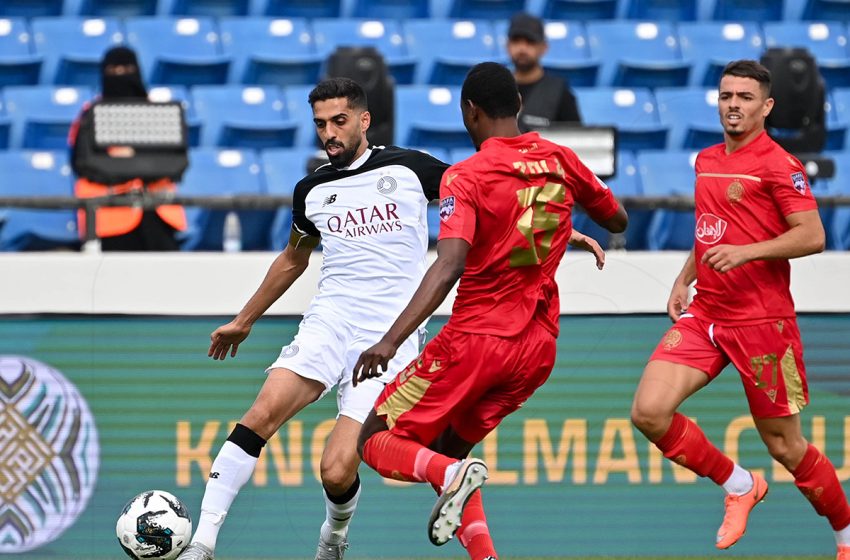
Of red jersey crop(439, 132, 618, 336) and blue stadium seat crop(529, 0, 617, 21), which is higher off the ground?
red jersey crop(439, 132, 618, 336)

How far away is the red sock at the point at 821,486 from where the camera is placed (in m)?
6.38

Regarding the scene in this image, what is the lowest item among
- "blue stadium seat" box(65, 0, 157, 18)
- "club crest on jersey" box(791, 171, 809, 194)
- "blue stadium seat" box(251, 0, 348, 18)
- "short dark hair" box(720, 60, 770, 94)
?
"blue stadium seat" box(65, 0, 157, 18)

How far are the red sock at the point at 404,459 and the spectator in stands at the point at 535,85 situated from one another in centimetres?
383

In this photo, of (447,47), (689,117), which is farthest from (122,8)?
(689,117)

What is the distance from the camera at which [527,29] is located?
953 centimetres

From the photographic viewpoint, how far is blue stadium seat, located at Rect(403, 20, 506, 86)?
1259 cm

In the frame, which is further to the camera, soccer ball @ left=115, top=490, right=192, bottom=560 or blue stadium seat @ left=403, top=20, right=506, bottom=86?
blue stadium seat @ left=403, top=20, right=506, bottom=86

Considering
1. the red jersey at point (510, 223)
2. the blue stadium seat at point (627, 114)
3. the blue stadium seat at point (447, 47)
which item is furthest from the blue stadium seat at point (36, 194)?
the red jersey at point (510, 223)

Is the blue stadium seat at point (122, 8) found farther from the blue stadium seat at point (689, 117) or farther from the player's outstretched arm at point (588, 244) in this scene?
the player's outstretched arm at point (588, 244)

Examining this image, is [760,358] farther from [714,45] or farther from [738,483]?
[714,45]

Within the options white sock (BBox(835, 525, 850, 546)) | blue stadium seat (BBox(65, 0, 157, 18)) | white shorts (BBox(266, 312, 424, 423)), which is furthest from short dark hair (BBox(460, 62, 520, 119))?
blue stadium seat (BBox(65, 0, 157, 18))

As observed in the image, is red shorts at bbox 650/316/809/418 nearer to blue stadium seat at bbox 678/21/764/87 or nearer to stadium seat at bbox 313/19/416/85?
stadium seat at bbox 313/19/416/85

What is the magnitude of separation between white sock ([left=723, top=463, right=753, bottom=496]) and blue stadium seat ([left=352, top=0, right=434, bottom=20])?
786 cm

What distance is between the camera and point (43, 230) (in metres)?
10.4
